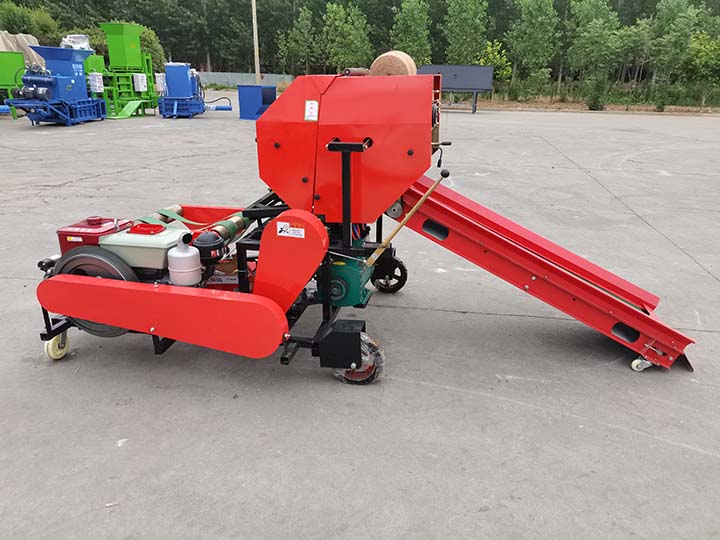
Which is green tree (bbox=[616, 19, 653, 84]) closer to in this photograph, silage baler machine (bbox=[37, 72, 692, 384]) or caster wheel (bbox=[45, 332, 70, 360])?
silage baler machine (bbox=[37, 72, 692, 384])

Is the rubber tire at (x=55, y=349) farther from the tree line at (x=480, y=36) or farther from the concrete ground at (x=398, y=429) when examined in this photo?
the tree line at (x=480, y=36)

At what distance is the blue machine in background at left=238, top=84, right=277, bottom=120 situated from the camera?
18.0m

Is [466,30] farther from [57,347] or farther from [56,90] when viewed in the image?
[57,347]

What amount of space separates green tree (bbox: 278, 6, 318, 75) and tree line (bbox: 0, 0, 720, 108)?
101 mm

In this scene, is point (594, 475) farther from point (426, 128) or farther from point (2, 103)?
point (2, 103)

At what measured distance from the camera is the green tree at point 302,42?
41.1m

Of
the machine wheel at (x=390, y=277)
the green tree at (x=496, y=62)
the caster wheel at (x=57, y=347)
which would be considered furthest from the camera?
the green tree at (x=496, y=62)

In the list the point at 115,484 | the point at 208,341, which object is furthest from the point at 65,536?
the point at 208,341

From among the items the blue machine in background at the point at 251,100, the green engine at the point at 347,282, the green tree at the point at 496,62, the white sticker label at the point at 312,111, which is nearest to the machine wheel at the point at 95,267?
the green engine at the point at 347,282

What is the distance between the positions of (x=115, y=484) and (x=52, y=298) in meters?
1.39

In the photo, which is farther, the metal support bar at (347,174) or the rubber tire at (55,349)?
the rubber tire at (55,349)

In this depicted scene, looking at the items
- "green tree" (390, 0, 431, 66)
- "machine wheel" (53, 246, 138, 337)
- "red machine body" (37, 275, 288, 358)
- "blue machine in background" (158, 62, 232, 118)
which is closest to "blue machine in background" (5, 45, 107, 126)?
"blue machine in background" (158, 62, 232, 118)

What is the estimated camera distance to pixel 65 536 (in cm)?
224

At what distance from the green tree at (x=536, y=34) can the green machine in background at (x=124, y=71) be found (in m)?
22.2
